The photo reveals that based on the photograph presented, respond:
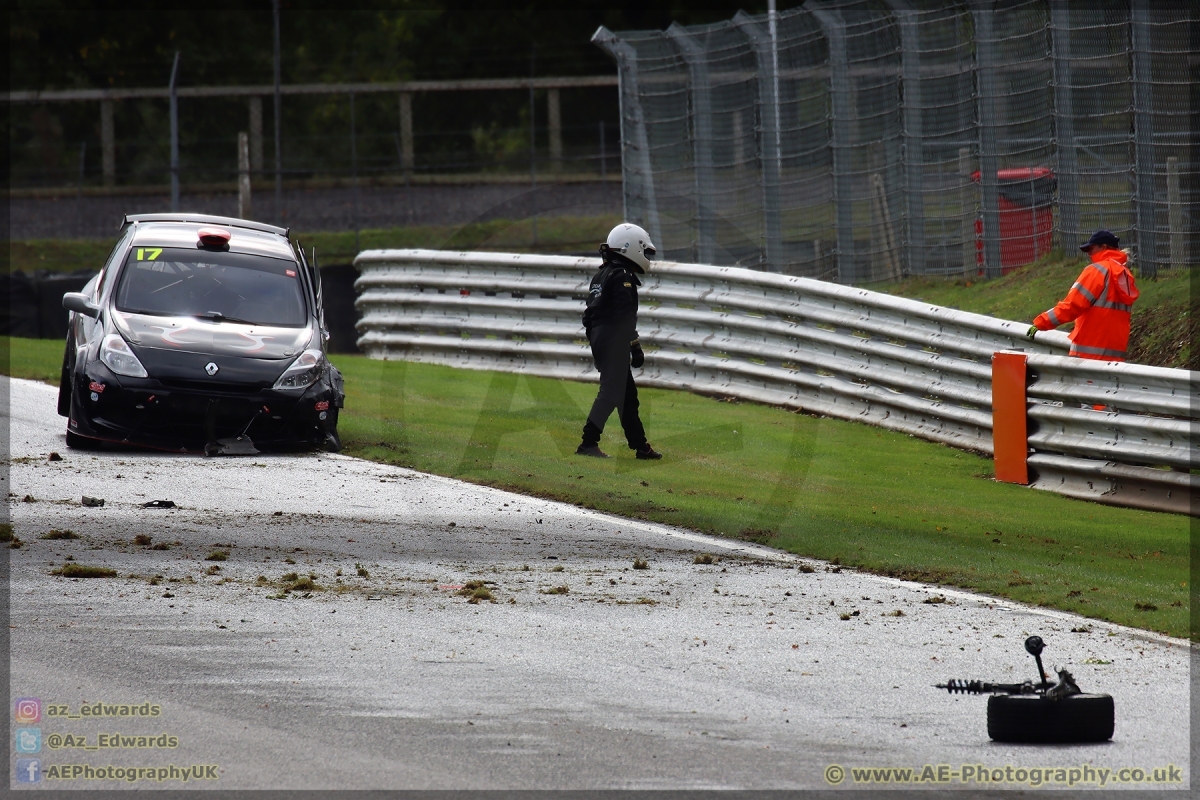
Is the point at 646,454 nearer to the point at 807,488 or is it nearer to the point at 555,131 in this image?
the point at 807,488

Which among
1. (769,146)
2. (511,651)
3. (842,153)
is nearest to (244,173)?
(769,146)

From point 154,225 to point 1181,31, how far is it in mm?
9749

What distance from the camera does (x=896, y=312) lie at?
41.4ft

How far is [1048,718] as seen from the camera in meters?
4.76

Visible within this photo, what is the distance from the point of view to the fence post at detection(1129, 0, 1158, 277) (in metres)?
13.0

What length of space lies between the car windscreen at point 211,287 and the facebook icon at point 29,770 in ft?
21.7

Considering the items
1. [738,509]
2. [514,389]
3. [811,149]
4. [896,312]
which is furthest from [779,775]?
[811,149]

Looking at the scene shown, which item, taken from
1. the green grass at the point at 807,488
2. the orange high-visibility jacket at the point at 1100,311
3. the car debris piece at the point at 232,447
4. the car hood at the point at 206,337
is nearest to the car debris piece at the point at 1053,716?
the green grass at the point at 807,488

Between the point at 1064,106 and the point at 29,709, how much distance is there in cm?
1196

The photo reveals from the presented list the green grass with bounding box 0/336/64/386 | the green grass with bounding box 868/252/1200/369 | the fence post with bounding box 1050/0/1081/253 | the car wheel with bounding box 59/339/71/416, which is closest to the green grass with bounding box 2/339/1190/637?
the green grass with bounding box 0/336/64/386

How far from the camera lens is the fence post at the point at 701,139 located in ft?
55.9

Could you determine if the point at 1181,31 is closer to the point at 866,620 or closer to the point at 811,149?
the point at 811,149

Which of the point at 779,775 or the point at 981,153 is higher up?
the point at 981,153

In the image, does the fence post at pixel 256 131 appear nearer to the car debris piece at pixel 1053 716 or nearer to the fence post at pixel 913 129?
the fence post at pixel 913 129
